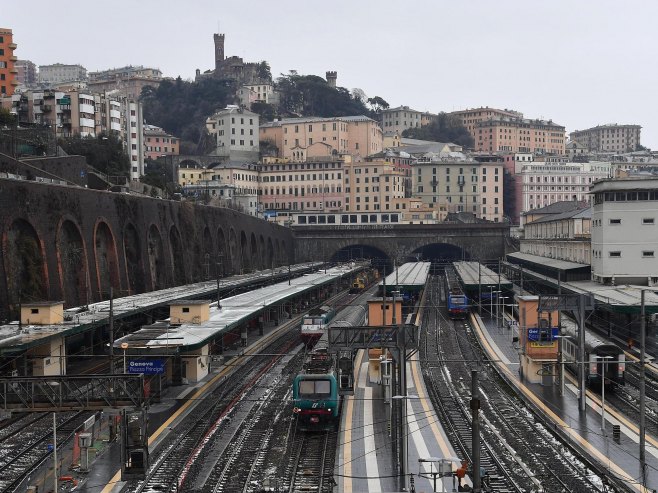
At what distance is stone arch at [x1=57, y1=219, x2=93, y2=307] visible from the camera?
5684cm

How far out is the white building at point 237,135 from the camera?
169625 millimetres

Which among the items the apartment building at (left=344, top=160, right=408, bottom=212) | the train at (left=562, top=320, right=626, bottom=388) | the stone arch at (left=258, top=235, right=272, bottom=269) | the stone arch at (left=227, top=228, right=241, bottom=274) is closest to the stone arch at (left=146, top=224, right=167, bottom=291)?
the stone arch at (left=227, top=228, right=241, bottom=274)

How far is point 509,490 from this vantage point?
24031 mm

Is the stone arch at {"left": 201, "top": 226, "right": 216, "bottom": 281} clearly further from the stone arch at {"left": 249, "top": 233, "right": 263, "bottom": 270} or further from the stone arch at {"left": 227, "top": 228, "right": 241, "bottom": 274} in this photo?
the stone arch at {"left": 249, "top": 233, "right": 263, "bottom": 270}

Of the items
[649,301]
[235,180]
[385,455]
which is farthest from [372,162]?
[385,455]

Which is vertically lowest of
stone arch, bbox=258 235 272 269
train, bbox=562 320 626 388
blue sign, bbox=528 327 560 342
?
train, bbox=562 320 626 388

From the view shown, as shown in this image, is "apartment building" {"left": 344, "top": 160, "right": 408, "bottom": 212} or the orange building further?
"apartment building" {"left": 344, "top": 160, "right": 408, "bottom": 212}

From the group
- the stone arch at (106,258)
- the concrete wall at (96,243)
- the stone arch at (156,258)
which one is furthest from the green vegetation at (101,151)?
the stone arch at (106,258)

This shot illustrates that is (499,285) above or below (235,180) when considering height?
below

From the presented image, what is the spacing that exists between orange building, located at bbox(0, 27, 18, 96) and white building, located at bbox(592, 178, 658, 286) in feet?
301

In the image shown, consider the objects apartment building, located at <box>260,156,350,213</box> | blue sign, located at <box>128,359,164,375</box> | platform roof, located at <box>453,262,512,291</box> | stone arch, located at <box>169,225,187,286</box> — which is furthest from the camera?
apartment building, located at <box>260,156,350,213</box>

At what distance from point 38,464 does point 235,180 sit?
127532 millimetres

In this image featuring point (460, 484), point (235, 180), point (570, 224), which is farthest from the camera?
point (235, 180)

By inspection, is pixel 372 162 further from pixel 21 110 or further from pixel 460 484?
pixel 460 484
